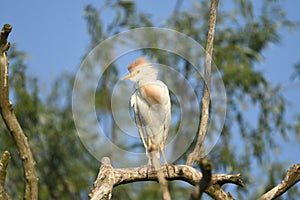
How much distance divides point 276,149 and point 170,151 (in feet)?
11.7

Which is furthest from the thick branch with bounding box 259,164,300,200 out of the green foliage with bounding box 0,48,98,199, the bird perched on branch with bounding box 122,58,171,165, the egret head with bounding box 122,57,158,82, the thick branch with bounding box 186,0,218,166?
the green foliage with bounding box 0,48,98,199

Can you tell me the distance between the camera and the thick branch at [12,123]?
8.41ft

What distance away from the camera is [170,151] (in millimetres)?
4293

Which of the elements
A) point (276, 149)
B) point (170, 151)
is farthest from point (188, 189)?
point (170, 151)

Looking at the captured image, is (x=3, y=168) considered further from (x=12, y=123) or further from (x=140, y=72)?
(x=140, y=72)

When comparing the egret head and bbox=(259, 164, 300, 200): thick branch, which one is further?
the egret head

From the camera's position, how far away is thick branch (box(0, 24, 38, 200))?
256 centimetres

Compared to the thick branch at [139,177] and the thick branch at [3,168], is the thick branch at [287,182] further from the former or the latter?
the thick branch at [3,168]

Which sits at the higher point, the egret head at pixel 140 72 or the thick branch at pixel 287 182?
the egret head at pixel 140 72

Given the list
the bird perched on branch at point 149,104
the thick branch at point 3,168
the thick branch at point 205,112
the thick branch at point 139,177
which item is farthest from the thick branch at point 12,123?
the bird perched on branch at point 149,104

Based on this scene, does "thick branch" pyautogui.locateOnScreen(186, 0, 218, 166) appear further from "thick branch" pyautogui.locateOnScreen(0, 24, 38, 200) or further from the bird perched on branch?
"thick branch" pyautogui.locateOnScreen(0, 24, 38, 200)

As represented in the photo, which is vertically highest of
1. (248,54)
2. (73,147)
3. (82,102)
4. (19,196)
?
(248,54)

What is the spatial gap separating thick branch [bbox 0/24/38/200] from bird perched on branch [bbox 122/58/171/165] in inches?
55.7

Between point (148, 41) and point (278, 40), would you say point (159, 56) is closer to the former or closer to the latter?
point (148, 41)
